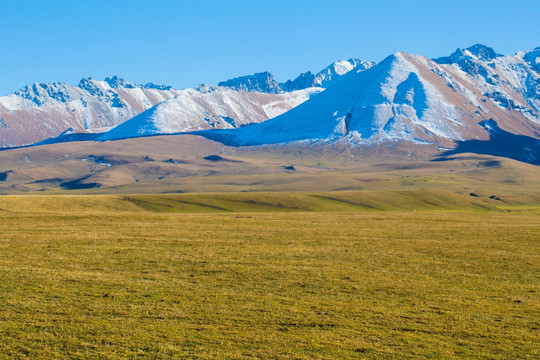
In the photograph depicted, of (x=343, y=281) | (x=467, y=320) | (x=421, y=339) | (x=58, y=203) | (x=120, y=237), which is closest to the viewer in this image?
(x=421, y=339)

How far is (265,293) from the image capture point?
104 feet

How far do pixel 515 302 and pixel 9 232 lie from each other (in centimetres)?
4435

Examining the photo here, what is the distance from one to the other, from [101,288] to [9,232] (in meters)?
27.8

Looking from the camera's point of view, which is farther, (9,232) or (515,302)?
(9,232)

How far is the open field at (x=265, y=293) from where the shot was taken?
23172mm

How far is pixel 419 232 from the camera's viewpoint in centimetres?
→ 6203

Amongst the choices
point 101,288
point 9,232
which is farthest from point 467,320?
point 9,232

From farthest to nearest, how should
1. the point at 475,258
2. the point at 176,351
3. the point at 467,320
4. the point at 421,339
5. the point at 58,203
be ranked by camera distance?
the point at 58,203
the point at 475,258
the point at 467,320
the point at 421,339
the point at 176,351

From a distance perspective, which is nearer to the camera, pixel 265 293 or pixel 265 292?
pixel 265 293

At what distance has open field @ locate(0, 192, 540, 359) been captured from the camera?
23172mm

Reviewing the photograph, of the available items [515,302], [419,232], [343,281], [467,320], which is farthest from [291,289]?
[419,232]

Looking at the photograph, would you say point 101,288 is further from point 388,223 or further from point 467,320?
point 388,223

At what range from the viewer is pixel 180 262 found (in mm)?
40562

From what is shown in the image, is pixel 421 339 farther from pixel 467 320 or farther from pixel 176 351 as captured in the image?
pixel 176 351
